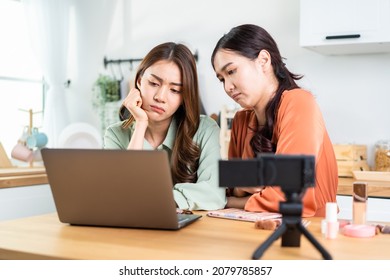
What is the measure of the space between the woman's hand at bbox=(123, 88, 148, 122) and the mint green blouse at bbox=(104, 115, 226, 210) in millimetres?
87

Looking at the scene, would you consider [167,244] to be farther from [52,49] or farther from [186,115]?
[52,49]

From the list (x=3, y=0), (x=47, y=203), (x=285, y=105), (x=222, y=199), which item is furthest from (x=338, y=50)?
(x=3, y=0)

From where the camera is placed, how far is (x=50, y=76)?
3977 mm

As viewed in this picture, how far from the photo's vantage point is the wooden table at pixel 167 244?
106 centimetres

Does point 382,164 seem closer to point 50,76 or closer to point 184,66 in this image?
point 184,66

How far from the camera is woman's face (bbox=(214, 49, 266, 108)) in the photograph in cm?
177

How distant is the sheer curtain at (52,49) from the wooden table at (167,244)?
2664 mm

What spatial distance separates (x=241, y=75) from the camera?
1776 millimetres

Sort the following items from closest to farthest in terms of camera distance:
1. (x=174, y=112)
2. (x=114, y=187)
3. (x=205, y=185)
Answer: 1. (x=114, y=187)
2. (x=205, y=185)
3. (x=174, y=112)

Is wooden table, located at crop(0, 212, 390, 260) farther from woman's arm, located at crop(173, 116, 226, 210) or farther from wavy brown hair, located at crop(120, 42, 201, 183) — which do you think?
wavy brown hair, located at crop(120, 42, 201, 183)

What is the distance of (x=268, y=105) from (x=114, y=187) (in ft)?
2.36

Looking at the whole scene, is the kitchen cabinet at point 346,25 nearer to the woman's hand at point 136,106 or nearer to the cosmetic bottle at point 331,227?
the woman's hand at point 136,106

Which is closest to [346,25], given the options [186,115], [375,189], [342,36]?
[342,36]
